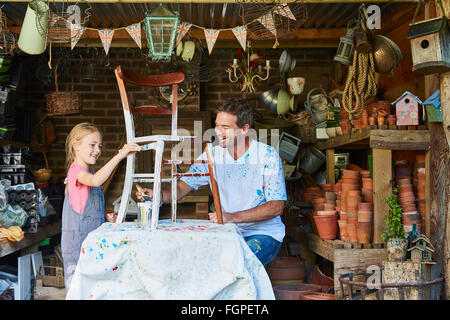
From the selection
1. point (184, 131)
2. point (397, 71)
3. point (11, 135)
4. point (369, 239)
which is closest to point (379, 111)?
point (369, 239)

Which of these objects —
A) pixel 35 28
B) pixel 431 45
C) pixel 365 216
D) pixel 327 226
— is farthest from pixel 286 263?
pixel 35 28

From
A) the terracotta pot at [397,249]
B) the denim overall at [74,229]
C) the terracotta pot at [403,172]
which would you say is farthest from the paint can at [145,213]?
the terracotta pot at [403,172]

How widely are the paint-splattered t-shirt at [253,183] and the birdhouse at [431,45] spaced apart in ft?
4.18

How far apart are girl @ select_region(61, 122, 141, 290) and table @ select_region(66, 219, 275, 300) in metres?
0.81

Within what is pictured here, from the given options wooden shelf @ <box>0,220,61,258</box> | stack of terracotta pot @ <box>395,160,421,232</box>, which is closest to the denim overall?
wooden shelf @ <box>0,220,61,258</box>

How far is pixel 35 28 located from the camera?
16.0ft

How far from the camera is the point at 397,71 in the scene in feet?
19.2

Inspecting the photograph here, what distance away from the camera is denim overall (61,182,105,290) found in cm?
345

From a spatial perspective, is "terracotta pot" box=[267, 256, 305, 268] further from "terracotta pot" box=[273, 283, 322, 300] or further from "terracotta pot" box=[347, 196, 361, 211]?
"terracotta pot" box=[347, 196, 361, 211]

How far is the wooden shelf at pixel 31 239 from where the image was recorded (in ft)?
15.2

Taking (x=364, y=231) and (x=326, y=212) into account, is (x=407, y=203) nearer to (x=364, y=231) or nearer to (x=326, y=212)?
(x=364, y=231)

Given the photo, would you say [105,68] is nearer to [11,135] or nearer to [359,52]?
[11,135]

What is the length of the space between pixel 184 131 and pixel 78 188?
131 inches

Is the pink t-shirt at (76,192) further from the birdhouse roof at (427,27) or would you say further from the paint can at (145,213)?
the birdhouse roof at (427,27)
